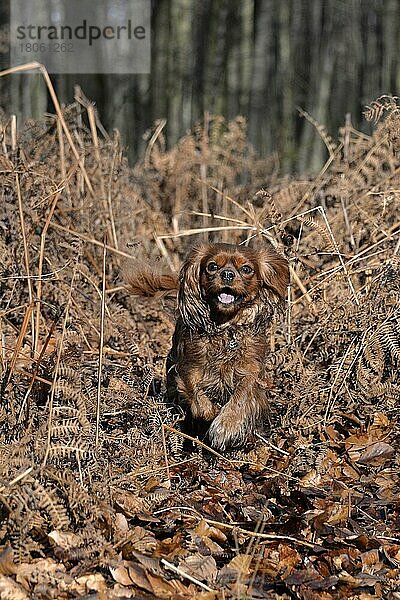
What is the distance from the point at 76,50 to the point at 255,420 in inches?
514

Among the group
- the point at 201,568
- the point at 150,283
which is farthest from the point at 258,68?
the point at 201,568

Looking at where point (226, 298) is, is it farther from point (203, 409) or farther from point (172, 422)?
point (172, 422)

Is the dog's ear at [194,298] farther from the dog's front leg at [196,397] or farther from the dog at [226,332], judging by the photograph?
the dog's front leg at [196,397]

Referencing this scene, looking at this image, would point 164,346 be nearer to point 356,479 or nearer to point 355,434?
point 355,434

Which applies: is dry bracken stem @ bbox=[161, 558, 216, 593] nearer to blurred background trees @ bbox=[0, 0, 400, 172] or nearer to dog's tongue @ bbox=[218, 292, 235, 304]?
dog's tongue @ bbox=[218, 292, 235, 304]

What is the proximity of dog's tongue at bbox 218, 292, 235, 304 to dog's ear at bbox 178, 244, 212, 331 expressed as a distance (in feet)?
0.43

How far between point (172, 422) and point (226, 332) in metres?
0.70

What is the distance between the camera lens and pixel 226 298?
499 cm

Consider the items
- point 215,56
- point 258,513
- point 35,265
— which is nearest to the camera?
point 258,513

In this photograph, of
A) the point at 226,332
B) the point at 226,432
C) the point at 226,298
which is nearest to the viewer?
the point at 226,432

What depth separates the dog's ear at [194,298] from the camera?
16.7 feet

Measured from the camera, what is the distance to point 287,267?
5.23m

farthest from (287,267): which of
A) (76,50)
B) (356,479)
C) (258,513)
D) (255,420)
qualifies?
(76,50)

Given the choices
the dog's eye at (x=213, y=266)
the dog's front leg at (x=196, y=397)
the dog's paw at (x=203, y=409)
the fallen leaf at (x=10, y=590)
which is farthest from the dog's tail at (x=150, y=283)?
the fallen leaf at (x=10, y=590)
